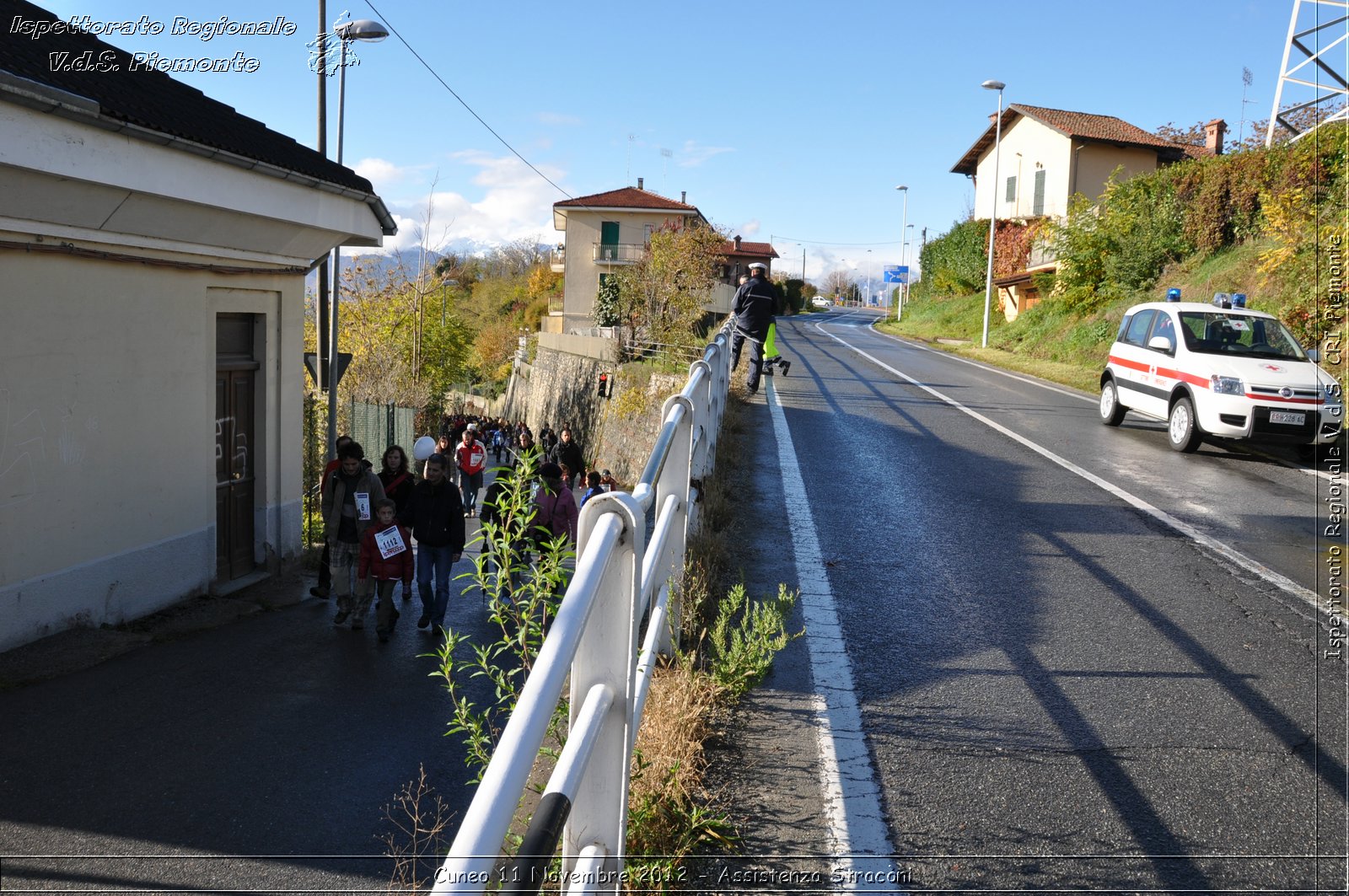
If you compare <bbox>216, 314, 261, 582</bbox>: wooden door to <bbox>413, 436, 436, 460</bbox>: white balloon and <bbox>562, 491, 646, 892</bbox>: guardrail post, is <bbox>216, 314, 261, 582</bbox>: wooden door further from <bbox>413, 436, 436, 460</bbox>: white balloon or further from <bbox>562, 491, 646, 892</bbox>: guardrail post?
<bbox>562, 491, 646, 892</bbox>: guardrail post

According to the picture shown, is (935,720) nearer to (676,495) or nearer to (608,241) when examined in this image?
(676,495)

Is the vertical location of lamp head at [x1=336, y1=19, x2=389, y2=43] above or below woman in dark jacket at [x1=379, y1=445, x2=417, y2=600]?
above

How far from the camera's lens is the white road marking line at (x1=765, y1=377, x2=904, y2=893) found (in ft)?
10.8

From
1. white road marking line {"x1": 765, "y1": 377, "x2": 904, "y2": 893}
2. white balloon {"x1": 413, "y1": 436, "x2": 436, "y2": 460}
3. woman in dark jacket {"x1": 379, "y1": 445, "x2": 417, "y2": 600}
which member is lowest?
white road marking line {"x1": 765, "y1": 377, "x2": 904, "y2": 893}

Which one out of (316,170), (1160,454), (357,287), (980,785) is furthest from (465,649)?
(357,287)

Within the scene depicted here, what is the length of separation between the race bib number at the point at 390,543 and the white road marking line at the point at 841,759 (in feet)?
12.7

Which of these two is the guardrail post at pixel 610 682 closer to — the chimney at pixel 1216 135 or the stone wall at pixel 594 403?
the stone wall at pixel 594 403

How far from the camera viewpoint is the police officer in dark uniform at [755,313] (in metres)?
14.8

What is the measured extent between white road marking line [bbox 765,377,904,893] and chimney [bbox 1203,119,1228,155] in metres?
47.3

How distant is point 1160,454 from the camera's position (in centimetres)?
1187

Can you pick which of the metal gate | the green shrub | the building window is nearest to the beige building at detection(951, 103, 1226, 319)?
the building window

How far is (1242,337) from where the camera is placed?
12945 mm

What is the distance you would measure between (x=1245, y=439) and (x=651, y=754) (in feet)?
33.6

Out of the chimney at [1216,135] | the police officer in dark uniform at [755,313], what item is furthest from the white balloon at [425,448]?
the chimney at [1216,135]
